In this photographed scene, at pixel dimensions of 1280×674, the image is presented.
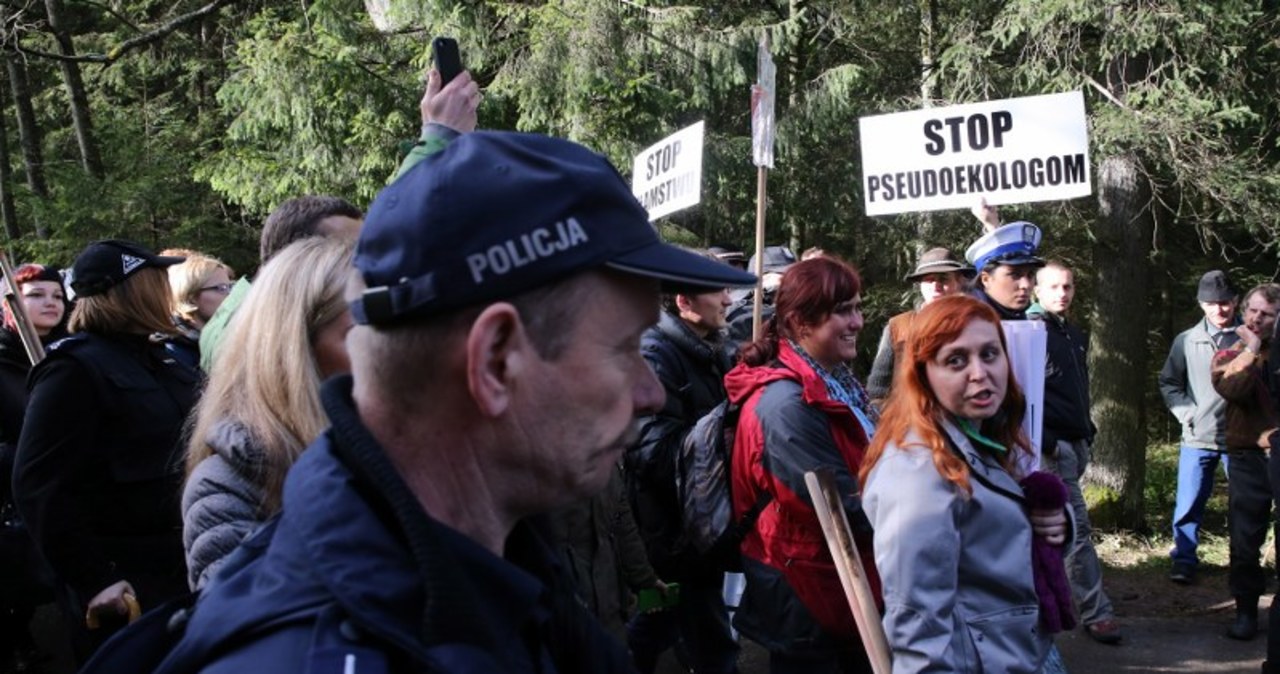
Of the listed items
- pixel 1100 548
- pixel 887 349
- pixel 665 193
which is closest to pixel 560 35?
pixel 665 193

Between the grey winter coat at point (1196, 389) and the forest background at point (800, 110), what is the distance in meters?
1.40

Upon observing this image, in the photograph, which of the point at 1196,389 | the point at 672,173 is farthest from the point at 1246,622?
the point at 672,173

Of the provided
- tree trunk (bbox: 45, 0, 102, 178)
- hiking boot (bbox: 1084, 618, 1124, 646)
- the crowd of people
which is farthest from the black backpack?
tree trunk (bbox: 45, 0, 102, 178)

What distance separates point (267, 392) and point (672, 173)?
4.77m

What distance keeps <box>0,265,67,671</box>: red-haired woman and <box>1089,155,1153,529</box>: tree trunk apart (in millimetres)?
8174

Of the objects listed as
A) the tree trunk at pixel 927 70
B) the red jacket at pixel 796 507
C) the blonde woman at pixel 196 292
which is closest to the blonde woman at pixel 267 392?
the red jacket at pixel 796 507

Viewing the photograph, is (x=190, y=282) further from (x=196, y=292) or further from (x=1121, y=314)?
(x=1121, y=314)

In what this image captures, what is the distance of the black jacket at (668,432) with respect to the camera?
494 cm

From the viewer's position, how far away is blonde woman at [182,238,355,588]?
7.77 feet

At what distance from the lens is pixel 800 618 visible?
4.09 metres

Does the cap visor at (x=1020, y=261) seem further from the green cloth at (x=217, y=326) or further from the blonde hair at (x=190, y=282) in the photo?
the green cloth at (x=217, y=326)

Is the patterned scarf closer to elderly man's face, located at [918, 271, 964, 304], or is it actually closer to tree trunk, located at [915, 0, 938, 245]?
elderly man's face, located at [918, 271, 964, 304]

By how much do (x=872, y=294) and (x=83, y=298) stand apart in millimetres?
11955

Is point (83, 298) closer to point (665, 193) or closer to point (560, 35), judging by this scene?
point (665, 193)
